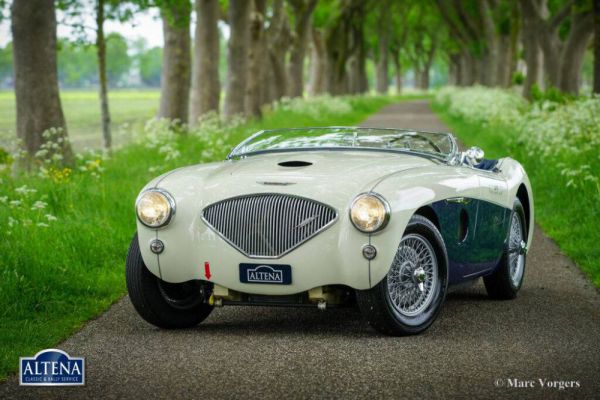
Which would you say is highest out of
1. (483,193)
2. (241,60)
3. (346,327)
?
(241,60)

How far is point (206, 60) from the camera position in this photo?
72.1ft

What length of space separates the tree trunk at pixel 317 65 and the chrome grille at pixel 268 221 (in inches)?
1435

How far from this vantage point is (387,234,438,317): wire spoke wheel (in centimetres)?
556

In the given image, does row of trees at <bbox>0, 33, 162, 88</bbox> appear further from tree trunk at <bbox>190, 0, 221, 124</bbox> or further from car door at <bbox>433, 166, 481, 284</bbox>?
car door at <bbox>433, 166, 481, 284</bbox>

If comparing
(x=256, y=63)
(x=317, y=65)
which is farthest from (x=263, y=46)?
(x=317, y=65)

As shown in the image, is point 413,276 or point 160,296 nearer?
point 413,276

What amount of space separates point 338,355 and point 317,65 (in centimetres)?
3852

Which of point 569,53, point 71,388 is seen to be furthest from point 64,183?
point 569,53

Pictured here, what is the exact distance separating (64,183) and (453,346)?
5.93m

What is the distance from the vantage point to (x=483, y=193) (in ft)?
21.6

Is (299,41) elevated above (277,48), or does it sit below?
above

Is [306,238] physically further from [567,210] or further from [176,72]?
[176,72]

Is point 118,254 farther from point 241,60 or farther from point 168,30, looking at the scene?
point 241,60

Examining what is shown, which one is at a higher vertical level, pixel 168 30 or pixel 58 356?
pixel 168 30
